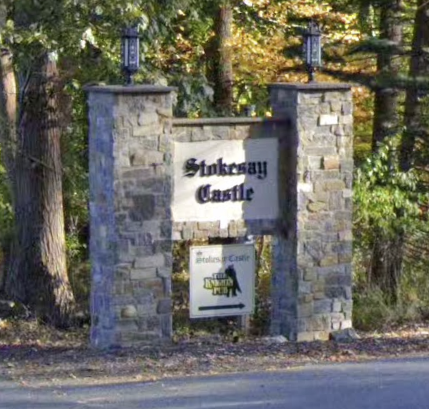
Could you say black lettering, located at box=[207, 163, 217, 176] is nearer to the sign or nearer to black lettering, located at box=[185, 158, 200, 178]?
black lettering, located at box=[185, 158, 200, 178]

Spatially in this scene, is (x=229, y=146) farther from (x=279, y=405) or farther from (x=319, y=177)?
(x=279, y=405)

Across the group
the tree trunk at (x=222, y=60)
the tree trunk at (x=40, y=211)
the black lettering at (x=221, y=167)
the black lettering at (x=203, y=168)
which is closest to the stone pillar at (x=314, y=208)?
the black lettering at (x=221, y=167)

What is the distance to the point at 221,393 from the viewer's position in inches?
375

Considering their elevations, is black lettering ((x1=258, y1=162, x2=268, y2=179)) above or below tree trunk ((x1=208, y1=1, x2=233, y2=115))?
below

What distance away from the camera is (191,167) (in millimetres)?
13211

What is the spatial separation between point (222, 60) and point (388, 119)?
2.94 metres

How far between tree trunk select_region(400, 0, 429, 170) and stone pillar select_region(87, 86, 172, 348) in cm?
681

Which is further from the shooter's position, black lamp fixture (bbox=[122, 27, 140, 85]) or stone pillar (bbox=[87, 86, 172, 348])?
black lamp fixture (bbox=[122, 27, 140, 85])

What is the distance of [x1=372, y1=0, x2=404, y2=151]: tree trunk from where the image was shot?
19031 mm

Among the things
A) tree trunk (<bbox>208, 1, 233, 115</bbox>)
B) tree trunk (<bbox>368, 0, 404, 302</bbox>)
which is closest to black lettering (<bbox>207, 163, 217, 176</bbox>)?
tree trunk (<bbox>368, 0, 404, 302</bbox>)

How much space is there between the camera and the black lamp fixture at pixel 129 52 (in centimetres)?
1296

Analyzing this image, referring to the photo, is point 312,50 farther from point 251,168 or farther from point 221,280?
point 221,280

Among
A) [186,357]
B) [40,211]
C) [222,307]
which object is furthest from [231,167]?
[40,211]

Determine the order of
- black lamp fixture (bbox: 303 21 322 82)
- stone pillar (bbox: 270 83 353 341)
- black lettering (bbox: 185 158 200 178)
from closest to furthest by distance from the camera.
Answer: black lettering (bbox: 185 158 200 178), stone pillar (bbox: 270 83 353 341), black lamp fixture (bbox: 303 21 322 82)
